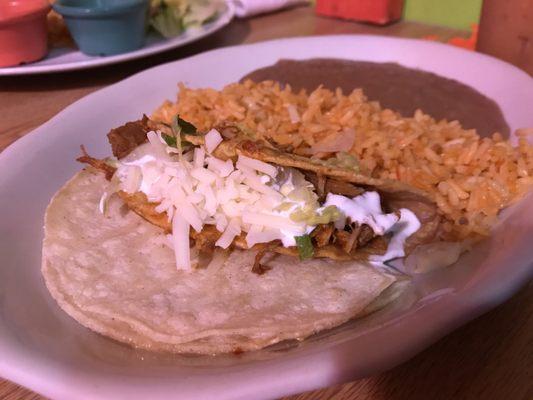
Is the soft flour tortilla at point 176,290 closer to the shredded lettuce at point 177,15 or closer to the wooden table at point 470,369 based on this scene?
the wooden table at point 470,369

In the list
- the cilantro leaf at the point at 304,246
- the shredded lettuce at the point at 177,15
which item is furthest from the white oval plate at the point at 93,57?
the cilantro leaf at the point at 304,246

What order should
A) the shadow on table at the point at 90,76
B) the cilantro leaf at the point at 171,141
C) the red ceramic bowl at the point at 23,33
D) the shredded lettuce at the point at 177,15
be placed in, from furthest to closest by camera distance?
1. the shredded lettuce at the point at 177,15
2. the shadow on table at the point at 90,76
3. the red ceramic bowl at the point at 23,33
4. the cilantro leaf at the point at 171,141

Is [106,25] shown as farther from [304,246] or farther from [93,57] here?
[304,246]

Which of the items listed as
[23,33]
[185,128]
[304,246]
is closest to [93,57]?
[23,33]

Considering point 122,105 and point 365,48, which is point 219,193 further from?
point 365,48

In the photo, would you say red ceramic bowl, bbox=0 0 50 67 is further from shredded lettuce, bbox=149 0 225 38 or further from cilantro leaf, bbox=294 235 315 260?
cilantro leaf, bbox=294 235 315 260

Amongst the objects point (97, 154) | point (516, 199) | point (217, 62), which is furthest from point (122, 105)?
point (516, 199)
